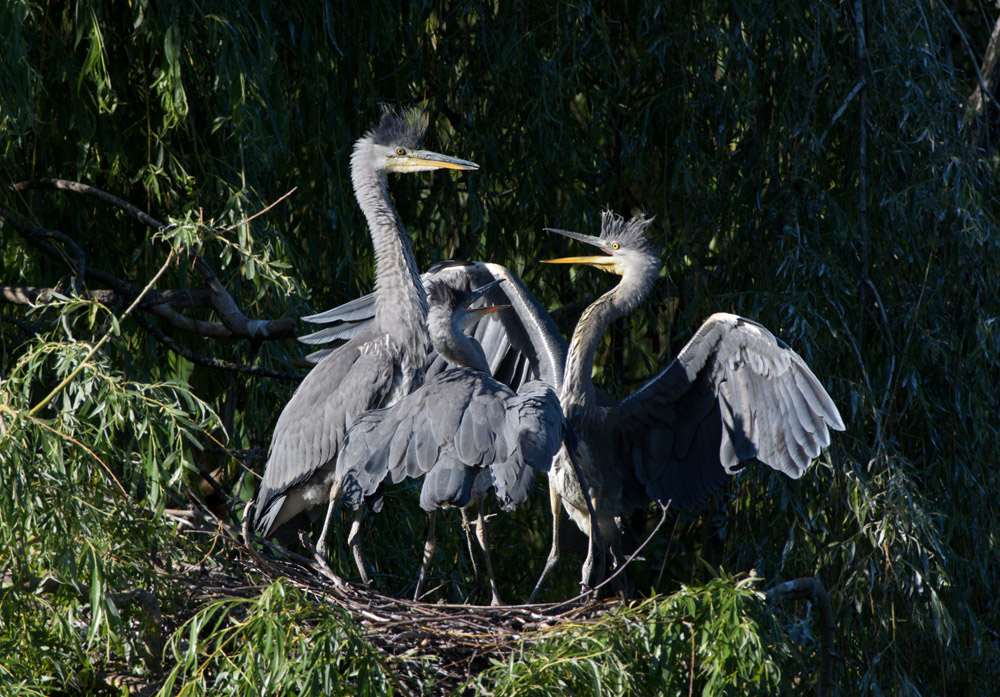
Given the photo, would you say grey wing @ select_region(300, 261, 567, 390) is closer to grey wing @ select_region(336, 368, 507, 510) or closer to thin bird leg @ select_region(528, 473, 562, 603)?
thin bird leg @ select_region(528, 473, 562, 603)

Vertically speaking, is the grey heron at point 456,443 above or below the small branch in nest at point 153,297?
below

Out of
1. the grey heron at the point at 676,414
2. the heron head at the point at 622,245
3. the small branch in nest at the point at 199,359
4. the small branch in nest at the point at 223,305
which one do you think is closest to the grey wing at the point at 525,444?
the grey heron at the point at 676,414

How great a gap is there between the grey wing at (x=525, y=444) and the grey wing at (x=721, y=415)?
0.61m

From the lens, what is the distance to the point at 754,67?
3.86 meters

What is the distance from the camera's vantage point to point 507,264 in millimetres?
4504

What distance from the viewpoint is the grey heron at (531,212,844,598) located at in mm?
3473

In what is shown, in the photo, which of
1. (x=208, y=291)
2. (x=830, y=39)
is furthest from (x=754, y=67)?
(x=208, y=291)

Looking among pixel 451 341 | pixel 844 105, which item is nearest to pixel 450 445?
pixel 451 341

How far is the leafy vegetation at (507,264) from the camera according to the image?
265 centimetres

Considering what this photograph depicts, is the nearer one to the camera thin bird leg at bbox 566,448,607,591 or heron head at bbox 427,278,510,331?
thin bird leg at bbox 566,448,607,591

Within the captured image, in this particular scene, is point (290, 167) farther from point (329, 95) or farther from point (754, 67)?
point (754, 67)

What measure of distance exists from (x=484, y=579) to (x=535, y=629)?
52.5 inches

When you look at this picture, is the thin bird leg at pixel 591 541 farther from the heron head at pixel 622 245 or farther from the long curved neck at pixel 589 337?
the heron head at pixel 622 245

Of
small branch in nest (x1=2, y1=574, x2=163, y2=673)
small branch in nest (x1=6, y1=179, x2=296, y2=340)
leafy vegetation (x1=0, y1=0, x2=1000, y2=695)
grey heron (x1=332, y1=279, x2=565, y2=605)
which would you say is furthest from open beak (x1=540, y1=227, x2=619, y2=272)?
small branch in nest (x1=2, y1=574, x2=163, y2=673)
